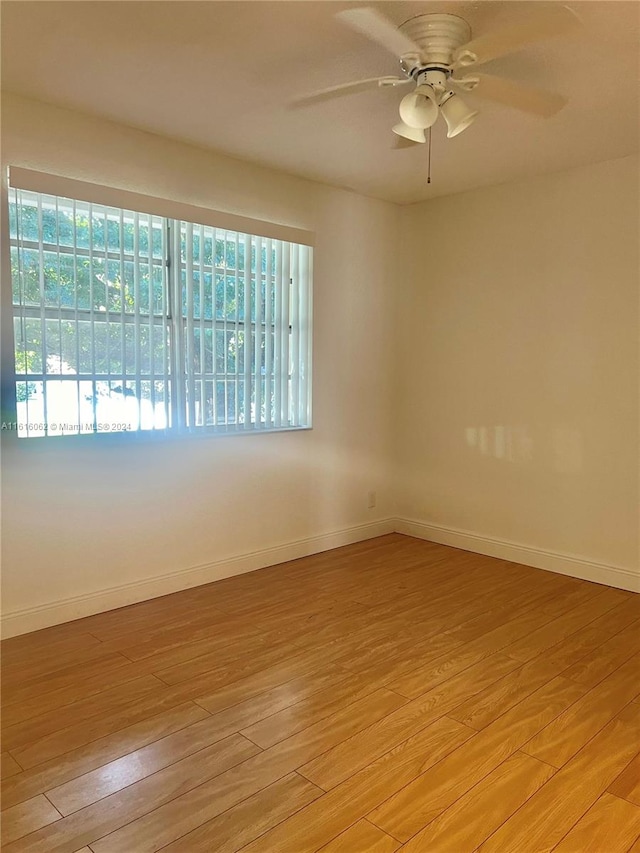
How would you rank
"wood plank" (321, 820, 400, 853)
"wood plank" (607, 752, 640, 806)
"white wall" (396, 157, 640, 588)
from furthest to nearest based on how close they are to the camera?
"white wall" (396, 157, 640, 588) < "wood plank" (607, 752, 640, 806) < "wood plank" (321, 820, 400, 853)

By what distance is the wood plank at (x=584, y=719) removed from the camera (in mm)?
2117

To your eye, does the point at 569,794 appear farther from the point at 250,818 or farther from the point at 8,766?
the point at 8,766

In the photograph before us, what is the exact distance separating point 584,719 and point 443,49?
262cm

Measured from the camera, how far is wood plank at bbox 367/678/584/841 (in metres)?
1.79

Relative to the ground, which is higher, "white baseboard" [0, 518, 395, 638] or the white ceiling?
the white ceiling

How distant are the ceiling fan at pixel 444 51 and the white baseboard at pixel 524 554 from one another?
2.80 metres

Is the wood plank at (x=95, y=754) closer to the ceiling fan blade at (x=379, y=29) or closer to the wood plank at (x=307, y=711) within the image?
the wood plank at (x=307, y=711)

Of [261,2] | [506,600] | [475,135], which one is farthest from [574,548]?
[261,2]

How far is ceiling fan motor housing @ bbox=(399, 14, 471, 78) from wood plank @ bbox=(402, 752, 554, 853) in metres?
2.56

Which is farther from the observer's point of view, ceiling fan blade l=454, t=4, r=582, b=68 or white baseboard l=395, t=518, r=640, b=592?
white baseboard l=395, t=518, r=640, b=592

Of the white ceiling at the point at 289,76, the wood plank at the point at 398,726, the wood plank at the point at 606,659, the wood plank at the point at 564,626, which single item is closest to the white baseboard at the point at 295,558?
the wood plank at the point at 564,626

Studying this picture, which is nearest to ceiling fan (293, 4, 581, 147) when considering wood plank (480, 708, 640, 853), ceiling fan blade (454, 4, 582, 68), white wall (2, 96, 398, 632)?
ceiling fan blade (454, 4, 582, 68)

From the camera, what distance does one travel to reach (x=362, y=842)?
5.56 feet

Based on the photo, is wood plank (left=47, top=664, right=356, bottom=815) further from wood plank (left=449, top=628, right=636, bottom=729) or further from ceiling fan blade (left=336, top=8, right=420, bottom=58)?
ceiling fan blade (left=336, top=8, right=420, bottom=58)
